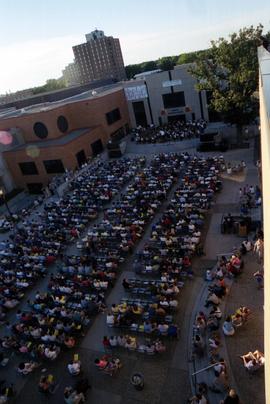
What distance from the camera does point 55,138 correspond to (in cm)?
4653

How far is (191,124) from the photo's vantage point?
4869cm

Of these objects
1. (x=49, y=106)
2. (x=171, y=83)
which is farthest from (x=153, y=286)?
(x=49, y=106)

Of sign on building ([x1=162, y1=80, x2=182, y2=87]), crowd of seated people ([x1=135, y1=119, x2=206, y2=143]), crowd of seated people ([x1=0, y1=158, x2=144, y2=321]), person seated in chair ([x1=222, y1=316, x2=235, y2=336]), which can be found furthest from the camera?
sign on building ([x1=162, y1=80, x2=182, y2=87])

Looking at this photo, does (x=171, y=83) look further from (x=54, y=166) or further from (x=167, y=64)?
(x=54, y=166)

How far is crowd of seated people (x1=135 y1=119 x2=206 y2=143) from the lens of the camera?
45.2 meters

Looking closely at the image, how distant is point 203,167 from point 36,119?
25592 millimetres

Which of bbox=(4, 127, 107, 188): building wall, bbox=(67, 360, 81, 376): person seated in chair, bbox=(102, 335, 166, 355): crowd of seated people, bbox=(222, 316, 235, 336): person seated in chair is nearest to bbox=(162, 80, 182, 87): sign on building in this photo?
bbox=(4, 127, 107, 188): building wall

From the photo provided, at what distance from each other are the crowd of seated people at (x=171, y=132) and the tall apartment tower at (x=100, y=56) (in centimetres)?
10361

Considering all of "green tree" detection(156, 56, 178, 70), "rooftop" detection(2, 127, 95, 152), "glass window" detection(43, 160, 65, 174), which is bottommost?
"glass window" detection(43, 160, 65, 174)

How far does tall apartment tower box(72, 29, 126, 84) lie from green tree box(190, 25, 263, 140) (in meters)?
116

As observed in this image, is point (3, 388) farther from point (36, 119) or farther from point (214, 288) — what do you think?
point (36, 119)

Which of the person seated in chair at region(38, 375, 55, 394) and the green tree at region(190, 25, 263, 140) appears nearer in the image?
the person seated in chair at region(38, 375, 55, 394)

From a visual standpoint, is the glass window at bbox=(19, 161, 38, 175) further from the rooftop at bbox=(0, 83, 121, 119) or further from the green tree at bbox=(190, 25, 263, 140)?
the green tree at bbox=(190, 25, 263, 140)

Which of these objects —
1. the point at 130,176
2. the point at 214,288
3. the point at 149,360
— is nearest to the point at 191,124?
the point at 130,176
